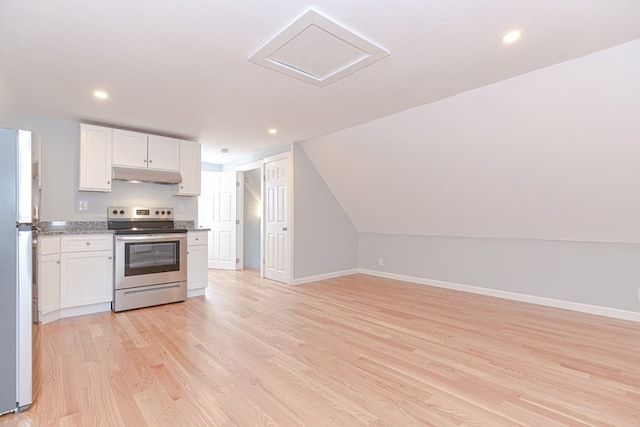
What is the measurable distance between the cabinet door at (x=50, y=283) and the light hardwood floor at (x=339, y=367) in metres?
0.23

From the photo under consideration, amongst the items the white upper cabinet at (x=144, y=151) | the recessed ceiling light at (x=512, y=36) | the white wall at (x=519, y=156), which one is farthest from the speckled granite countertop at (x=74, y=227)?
the recessed ceiling light at (x=512, y=36)

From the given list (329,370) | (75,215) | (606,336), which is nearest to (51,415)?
(329,370)

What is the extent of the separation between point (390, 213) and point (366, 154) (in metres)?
1.26

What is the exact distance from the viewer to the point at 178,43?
2.17 metres

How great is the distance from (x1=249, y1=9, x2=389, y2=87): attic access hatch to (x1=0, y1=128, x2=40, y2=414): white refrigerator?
1.64 m

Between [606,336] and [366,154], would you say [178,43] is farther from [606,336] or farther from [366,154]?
[606,336]

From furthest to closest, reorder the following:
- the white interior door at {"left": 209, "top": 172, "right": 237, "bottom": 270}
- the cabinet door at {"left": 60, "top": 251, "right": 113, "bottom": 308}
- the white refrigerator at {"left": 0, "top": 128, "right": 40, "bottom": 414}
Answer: the white interior door at {"left": 209, "top": 172, "right": 237, "bottom": 270}
the cabinet door at {"left": 60, "top": 251, "right": 113, "bottom": 308}
the white refrigerator at {"left": 0, "top": 128, "right": 40, "bottom": 414}

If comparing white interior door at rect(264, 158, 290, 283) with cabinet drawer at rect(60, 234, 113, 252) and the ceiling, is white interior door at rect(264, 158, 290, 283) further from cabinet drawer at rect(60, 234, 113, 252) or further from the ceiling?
cabinet drawer at rect(60, 234, 113, 252)

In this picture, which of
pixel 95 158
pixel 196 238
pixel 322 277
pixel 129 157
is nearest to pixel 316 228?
pixel 322 277

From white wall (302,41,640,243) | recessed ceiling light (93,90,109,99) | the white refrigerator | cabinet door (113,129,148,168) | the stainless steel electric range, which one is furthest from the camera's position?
cabinet door (113,129,148,168)

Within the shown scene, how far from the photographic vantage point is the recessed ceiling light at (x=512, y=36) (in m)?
2.06

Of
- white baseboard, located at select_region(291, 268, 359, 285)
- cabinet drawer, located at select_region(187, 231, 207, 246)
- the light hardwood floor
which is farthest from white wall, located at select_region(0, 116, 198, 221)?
white baseboard, located at select_region(291, 268, 359, 285)

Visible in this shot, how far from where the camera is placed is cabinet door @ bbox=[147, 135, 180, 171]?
4211mm

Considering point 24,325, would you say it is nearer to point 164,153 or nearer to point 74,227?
point 74,227
